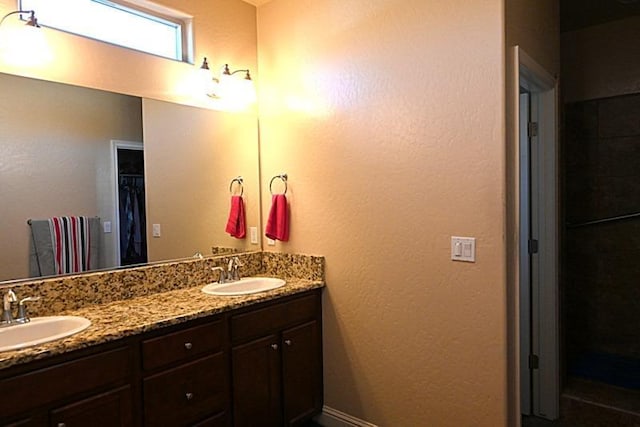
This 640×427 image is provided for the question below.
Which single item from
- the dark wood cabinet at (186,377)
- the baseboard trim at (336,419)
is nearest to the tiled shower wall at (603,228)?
the baseboard trim at (336,419)

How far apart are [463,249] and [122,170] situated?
5.99 ft

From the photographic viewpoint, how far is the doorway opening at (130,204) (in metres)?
2.29

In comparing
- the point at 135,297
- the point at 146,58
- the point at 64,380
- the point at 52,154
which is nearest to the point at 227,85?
the point at 146,58

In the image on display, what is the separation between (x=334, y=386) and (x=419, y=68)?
1.90 meters

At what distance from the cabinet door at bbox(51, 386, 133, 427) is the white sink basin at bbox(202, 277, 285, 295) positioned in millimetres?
743

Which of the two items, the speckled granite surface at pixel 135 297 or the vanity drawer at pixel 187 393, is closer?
the speckled granite surface at pixel 135 297

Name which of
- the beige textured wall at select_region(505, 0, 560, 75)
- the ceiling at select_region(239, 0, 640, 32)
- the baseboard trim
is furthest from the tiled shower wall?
the baseboard trim

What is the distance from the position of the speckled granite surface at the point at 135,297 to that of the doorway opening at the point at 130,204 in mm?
105

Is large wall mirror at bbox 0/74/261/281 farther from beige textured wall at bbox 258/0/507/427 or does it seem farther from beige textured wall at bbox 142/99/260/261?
beige textured wall at bbox 258/0/507/427

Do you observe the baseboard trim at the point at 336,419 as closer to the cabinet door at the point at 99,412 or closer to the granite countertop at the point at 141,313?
the granite countertop at the point at 141,313

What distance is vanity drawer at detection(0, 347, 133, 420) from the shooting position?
1409 mm

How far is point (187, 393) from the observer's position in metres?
1.91

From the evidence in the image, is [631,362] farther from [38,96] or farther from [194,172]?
[38,96]

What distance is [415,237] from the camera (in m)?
2.22
